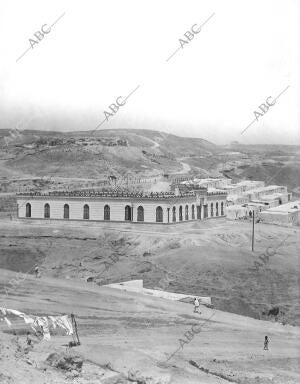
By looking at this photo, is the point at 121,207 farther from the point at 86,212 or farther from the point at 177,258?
the point at 177,258

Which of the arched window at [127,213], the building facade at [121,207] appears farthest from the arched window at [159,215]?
the arched window at [127,213]

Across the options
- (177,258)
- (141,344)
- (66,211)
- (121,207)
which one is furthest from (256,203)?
(141,344)

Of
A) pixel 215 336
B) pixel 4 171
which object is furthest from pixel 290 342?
pixel 4 171

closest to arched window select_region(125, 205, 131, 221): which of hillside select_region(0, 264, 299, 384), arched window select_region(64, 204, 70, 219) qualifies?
arched window select_region(64, 204, 70, 219)

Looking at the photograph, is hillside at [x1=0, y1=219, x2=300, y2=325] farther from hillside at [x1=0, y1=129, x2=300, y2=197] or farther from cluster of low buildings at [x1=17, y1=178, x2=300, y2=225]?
hillside at [x1=0, y1=129, x2=300, y2=197]

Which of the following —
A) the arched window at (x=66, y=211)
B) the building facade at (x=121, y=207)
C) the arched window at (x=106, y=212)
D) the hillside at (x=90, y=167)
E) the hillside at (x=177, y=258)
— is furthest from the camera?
the hillside at (x=90, y=167)

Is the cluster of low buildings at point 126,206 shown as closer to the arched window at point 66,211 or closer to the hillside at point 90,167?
the arched window at point 66,211

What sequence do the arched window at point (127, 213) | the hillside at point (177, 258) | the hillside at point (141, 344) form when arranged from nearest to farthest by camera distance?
1. the hillside at point (141, 344)
2. the hillside at point (177, 258)
3. the arched window at point (127, 213)

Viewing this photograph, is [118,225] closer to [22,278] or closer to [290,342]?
[22,278]
